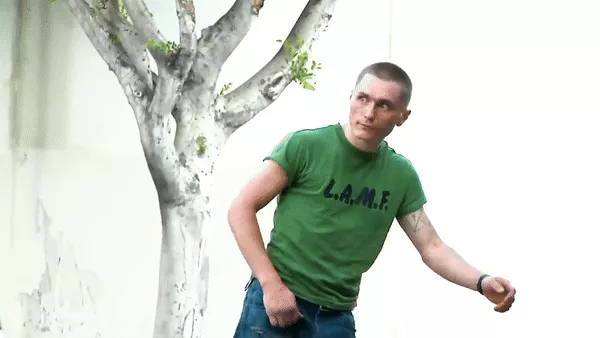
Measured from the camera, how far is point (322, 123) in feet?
11.8

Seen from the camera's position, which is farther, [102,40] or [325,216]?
[102,40]

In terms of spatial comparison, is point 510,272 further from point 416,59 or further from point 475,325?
point 416,59

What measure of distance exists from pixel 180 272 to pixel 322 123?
0.84 m

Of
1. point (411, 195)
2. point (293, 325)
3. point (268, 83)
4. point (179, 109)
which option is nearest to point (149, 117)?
point (179, 109)

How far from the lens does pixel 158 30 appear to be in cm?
342

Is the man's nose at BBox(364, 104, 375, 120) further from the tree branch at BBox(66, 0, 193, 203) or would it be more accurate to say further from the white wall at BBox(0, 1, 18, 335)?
the white wall at BBox(0, 1, 18, 335)

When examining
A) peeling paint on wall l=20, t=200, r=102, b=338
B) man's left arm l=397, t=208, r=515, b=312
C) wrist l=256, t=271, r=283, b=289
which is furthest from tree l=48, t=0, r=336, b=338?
wrist l=256, t=271, r=283, b=289

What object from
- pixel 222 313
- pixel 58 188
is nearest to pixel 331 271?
pixel 222 313

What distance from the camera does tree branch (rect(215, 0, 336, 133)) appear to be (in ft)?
11.3

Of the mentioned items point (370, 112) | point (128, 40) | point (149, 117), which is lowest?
point (370, 112)

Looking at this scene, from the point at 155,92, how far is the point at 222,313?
36.2 inches

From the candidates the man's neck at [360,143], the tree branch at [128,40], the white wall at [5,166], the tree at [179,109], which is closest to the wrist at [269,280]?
the man's neck at [360,143]

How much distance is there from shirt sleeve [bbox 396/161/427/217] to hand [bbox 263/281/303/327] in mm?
476

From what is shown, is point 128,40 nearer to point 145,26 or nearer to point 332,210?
point 145,26
